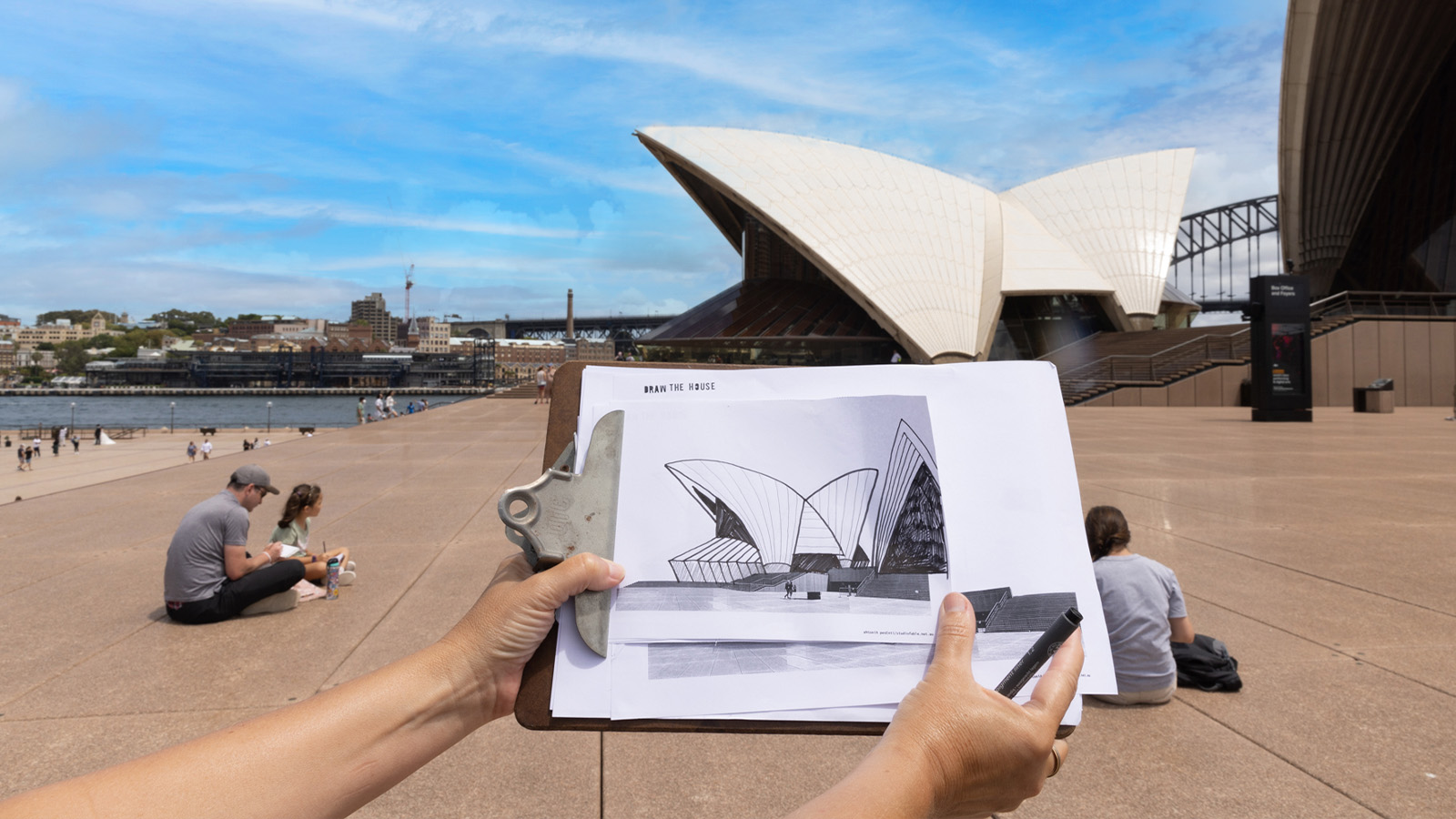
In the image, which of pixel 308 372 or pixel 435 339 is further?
pixel 435 339

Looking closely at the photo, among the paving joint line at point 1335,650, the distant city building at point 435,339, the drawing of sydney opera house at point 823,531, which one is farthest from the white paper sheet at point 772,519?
the distant city building at point 435,339

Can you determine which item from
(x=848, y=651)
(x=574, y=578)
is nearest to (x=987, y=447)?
(x=848, y=651)

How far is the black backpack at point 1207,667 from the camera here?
10.2 feet

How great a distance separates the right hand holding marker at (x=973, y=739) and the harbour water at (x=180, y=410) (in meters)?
53.3

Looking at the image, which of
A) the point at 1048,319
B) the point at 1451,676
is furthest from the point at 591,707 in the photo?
the point at 1048,319

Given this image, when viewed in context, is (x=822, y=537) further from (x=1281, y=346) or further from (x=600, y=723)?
(x=1281, y=346)

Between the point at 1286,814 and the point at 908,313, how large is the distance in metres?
28.4

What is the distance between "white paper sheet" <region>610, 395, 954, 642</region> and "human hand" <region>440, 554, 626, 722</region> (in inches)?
2.9

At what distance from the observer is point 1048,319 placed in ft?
116

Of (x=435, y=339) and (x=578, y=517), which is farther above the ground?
(x=435, y=339)

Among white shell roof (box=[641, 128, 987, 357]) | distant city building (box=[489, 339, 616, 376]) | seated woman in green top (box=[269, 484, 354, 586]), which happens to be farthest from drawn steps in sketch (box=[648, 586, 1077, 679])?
distant city building (box=[489, 339, 616, 376])

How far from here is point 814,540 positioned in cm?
143

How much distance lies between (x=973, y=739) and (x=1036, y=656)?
187mm

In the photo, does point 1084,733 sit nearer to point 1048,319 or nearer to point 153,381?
point 1048,319
